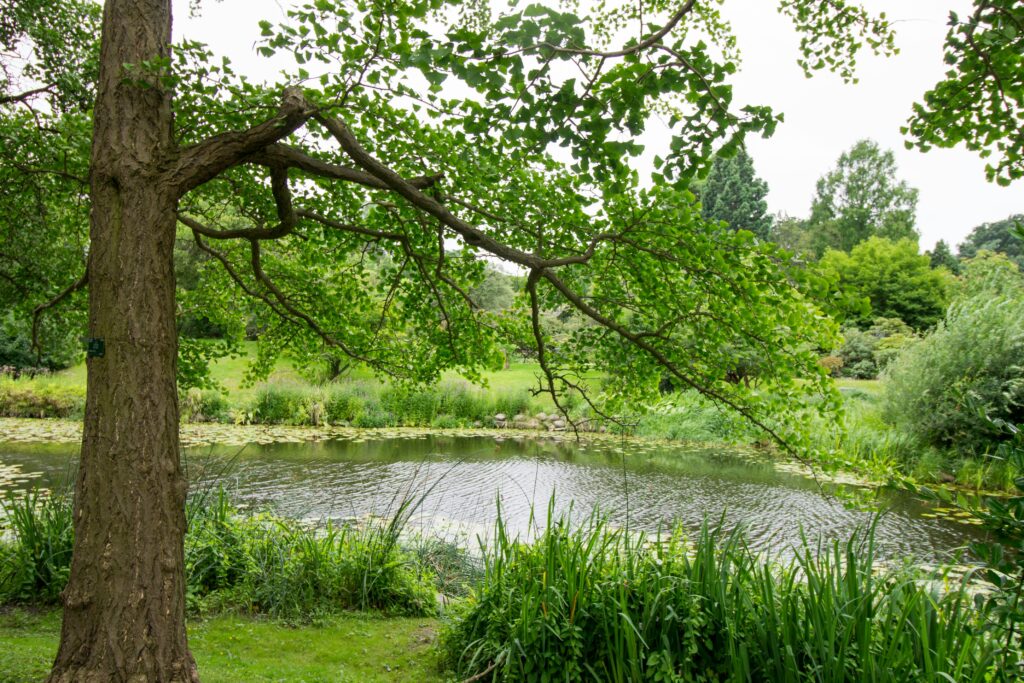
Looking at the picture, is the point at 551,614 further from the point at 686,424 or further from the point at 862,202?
the point at 862,202

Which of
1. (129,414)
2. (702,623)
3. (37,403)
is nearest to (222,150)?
(129,414)

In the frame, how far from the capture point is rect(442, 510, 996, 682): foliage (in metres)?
2.65

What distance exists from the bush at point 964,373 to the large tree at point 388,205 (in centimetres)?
885

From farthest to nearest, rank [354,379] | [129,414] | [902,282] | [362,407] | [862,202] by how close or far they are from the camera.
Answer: [862,202] → [902,282] → [354,379] → [362,407] → [129,414]

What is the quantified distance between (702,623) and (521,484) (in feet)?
24.3

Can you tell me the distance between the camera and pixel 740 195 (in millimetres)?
33125

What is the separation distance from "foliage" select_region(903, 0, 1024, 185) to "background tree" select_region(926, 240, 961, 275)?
37.9 metres

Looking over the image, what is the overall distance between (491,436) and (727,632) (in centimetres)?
1228

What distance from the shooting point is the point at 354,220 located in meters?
4.18

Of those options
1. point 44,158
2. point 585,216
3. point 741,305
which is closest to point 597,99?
point 585,216

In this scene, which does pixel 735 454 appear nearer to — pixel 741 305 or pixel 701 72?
pixel 741 305

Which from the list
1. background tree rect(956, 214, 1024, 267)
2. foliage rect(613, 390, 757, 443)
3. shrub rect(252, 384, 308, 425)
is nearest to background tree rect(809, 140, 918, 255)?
background tree rect(956, 214, 1024, 267)

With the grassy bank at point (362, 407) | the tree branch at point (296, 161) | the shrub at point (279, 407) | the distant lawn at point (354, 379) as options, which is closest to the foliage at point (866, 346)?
the distant lawn at point (354, 379)

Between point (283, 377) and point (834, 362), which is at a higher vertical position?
point (834, 362)
